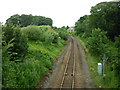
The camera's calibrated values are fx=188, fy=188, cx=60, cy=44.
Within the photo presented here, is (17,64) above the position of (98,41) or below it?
below

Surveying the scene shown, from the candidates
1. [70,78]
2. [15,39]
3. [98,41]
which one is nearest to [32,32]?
[98,41]

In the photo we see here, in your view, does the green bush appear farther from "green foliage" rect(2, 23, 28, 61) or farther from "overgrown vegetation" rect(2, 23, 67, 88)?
"green foliage" rect(2, 23, 28, 61)

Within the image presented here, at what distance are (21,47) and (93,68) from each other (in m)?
9.55

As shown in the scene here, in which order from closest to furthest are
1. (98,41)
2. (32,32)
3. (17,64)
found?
(17,64) < (98,41) < (32,32)

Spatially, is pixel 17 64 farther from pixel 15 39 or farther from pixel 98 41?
pixel 98 41

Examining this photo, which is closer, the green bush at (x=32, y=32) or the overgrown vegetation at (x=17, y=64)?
the overgrown vegetation at (x=17, y=64)

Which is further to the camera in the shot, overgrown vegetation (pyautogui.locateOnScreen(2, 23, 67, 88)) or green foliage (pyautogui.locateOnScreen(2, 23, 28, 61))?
green foliage (pyautogui.locateOnScreen(2, 23, 28, 61))

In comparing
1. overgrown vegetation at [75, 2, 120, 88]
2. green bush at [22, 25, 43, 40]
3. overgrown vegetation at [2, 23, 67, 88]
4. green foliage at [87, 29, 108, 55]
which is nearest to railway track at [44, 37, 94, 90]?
overgrown vegetation at [75, 2, 120, 88]

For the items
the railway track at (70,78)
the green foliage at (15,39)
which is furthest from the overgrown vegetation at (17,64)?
the railway track at (70,78)

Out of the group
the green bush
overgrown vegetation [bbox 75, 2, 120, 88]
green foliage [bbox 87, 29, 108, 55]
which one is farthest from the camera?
the green bush

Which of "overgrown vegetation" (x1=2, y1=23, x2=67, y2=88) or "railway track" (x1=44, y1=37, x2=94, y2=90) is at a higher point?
"overgrown vegetation" (x1=2, y1=23, x2=67, y2=88)

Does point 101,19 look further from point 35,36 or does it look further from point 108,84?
point 108,84

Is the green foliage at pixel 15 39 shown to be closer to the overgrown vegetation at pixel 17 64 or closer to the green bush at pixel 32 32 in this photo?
the overgrown vegetation at pixel 17 64

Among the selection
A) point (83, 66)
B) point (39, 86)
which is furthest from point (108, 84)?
point (83, 66)
